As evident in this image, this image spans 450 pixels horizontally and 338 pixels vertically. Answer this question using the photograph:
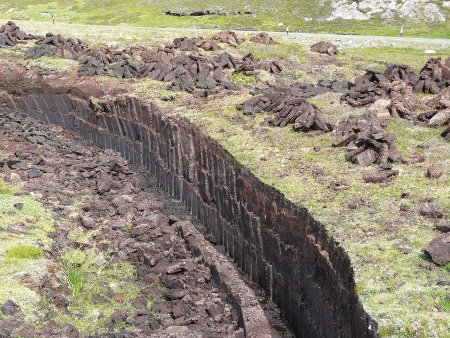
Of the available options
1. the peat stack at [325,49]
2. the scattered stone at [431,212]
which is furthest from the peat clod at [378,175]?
the peat stack at [325,49]

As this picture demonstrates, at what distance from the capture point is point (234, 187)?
18203 mm

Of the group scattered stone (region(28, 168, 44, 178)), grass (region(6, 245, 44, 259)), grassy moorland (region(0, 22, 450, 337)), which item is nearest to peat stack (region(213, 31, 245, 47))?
grassy moorland (region(0, 22, 450, 337))

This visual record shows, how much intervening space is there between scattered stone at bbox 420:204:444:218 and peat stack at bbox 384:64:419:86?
12072 mm

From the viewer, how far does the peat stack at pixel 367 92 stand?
853 inches

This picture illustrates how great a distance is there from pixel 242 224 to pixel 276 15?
177ft

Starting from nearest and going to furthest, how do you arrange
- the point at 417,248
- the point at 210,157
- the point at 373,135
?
the point at 417,248 < the point at 373,135 < the point at 210,157

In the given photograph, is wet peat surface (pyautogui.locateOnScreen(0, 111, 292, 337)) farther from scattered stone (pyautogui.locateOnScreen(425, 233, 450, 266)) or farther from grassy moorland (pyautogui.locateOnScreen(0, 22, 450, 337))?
scattered stone (pyautogui.locateOnScreen(425, 233, 450, 266))

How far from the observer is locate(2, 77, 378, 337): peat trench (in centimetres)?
1266

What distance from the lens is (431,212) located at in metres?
12.8

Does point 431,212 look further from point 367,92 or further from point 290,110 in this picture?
point 367,92

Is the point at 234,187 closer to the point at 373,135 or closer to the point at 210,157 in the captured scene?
the point at 210,157

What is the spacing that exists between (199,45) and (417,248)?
24.4m

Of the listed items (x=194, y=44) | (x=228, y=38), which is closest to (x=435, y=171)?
(x=194, y=44)

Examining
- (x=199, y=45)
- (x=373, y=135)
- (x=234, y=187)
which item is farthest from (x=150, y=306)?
(x=199, y=45)
